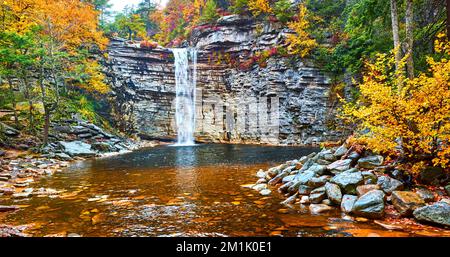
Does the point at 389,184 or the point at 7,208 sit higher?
the point at 389,184

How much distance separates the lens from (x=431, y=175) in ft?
19.0

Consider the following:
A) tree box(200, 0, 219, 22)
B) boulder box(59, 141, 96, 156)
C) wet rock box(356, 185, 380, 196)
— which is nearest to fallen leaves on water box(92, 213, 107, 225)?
wet rock box(356, 185, 380, 196)

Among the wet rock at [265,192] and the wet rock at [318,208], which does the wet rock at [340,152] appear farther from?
the wet rock at [318,208]

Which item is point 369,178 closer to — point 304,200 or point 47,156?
point 304,200

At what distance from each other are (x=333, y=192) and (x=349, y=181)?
0.49 metres

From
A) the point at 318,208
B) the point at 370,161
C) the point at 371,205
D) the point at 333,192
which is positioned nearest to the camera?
the point at 371,205

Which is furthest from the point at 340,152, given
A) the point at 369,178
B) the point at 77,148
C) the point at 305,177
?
the point at 77,148

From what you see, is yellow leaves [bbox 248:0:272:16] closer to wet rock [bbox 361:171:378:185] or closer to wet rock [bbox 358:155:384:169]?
wet rock [bbox 358:155:384:169]

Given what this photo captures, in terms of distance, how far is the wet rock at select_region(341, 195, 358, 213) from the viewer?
5.38 metres

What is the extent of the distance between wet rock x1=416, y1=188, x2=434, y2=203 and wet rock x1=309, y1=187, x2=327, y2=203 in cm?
180

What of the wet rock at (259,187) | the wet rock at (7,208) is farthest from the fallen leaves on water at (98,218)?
the wet rock at (259,187)

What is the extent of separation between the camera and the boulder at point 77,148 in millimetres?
17331

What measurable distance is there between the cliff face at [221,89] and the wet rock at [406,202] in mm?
21108
